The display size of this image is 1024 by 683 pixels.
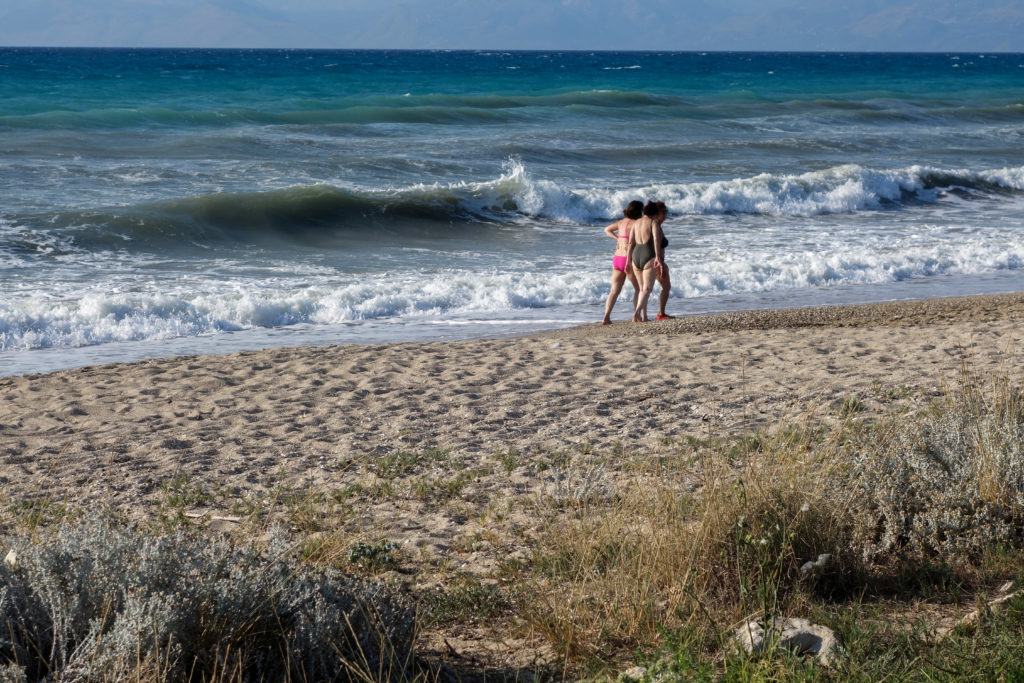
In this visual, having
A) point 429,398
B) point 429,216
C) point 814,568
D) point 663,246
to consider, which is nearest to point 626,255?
point 663,246

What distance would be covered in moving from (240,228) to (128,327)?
268 inches

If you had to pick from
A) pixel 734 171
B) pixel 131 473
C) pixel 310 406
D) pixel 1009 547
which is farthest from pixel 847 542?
pixel 734 171

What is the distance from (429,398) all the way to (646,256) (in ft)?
15.0

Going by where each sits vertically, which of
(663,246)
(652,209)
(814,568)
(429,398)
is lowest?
(429,398)

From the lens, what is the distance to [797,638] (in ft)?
10.8

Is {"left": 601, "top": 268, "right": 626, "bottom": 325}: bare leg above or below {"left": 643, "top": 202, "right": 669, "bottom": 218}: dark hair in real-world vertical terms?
below

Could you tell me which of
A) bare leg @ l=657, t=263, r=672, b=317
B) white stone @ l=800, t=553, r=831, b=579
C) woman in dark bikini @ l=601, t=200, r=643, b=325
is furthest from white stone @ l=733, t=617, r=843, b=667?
bare leg @ l=657, t=263, r=672, b=317

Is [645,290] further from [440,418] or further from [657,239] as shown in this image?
[440,418]

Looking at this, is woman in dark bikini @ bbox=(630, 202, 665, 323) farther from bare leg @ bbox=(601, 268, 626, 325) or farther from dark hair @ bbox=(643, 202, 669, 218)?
bare leg @ bbox=(601, 268, 626, 325)

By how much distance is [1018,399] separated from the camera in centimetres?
499

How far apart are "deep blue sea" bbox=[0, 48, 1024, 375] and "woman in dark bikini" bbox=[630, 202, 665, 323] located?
3.41ft

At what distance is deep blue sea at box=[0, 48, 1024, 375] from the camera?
12.1m

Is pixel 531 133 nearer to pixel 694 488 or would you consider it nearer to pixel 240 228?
pixel 240 228

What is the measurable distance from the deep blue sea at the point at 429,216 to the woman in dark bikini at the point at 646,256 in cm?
104
